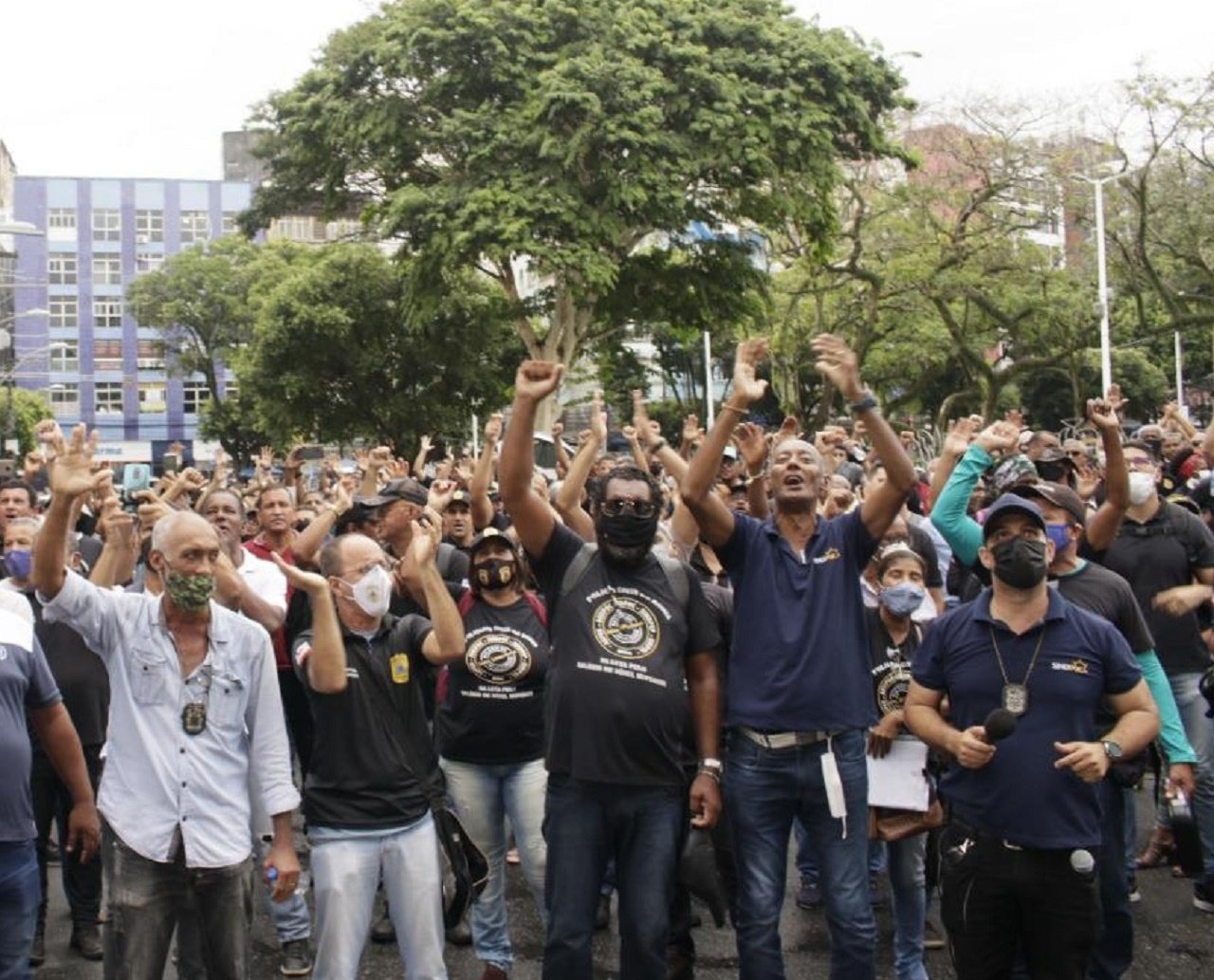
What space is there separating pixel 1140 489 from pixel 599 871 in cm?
334

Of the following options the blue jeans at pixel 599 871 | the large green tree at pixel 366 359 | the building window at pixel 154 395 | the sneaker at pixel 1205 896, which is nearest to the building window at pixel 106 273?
the building window at pixel 154 395

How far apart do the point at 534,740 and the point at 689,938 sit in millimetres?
970

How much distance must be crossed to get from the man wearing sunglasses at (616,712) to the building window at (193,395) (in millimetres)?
82186

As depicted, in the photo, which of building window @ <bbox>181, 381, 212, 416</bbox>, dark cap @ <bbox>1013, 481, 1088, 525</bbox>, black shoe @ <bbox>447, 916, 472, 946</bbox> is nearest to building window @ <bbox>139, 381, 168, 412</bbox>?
building window @ <bbox>181, 381, 212, 416</bbox>

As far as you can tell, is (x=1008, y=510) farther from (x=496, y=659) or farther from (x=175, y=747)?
(x=175, y=747)

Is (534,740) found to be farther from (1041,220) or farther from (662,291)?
(1041,220)

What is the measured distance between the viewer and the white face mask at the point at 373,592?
15.5 feet

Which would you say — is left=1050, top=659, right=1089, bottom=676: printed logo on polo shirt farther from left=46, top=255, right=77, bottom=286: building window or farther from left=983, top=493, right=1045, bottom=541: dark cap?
left=46, top=255, right=77, bottom=286: building window

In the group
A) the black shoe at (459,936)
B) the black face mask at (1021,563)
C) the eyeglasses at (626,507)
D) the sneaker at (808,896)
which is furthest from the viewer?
the sneaker at (808,896)

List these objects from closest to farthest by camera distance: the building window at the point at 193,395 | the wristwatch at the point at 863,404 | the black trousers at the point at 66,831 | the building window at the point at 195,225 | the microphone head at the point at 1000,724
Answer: the microphone head at the point at 1000,724
the wristwatch at the point at 863,404
the black trousers at the point at 66,831
the building window at the point at 195,225
the building window at the point at 193,395

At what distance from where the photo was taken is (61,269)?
3204 inches

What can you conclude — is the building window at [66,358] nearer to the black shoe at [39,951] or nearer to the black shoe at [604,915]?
the black shoe at [39,951]

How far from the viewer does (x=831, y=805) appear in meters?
4.44

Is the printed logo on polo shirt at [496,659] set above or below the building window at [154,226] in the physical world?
below
